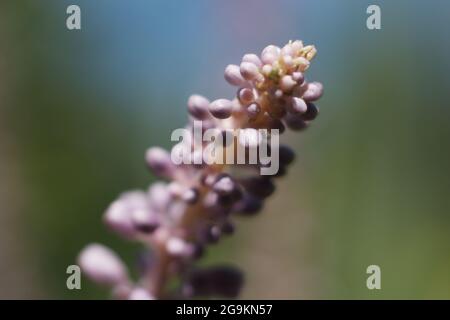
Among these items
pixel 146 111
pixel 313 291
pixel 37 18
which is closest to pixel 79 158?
pixel 146 111

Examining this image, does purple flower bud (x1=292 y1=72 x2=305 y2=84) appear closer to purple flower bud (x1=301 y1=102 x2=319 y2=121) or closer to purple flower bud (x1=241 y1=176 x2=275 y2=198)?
purple flower bud (x1=301 y1=102 x2=319 y2=121)

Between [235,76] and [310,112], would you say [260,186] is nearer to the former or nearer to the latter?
[310,112]

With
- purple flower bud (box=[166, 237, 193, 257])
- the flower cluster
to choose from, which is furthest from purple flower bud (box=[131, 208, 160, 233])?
purple flower bud (box=[166, 237, 193, 257])

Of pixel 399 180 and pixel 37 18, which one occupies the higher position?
pixel 37 18

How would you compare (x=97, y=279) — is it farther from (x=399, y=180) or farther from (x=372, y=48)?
(x=372, y=48)

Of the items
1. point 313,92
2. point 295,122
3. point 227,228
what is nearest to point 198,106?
point 295,122

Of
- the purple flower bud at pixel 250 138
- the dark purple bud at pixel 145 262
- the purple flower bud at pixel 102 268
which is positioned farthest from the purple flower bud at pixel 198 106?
the purple flower bud at pixel 102 268

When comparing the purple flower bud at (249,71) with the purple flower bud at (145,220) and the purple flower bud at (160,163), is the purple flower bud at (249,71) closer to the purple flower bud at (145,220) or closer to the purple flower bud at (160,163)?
the purple flower bud at (160,163)
